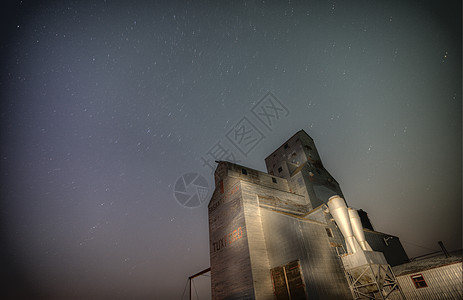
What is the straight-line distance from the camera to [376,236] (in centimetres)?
2339

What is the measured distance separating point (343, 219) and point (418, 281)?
272 inches

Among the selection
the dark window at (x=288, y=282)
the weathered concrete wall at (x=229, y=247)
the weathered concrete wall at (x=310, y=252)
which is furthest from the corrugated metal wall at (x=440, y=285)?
the weathered concrete wall at (x=229, y=247)

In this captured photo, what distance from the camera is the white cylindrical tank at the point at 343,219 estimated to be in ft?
52.5

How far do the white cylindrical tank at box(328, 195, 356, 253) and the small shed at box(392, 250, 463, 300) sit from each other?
5.32 meters

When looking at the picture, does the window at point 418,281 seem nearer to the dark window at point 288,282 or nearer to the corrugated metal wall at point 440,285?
the corrugated metal wall at point 440,285

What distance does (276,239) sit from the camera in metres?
17.3

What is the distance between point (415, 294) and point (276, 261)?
35.3 feet

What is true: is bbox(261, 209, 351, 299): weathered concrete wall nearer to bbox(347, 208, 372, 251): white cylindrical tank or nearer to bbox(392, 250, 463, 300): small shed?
bbox(347, 208, 372, 251): white cylindrical tank

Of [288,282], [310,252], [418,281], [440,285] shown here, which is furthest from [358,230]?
[288,282]

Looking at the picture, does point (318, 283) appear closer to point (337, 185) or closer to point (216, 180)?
point (216, 180)

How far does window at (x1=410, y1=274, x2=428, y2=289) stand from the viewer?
15.2m

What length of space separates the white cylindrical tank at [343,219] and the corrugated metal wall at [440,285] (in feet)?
18.1

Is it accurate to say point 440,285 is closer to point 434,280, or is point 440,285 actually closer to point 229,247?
point 434,280

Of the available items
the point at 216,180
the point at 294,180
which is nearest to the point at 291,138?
the point at 294,180
